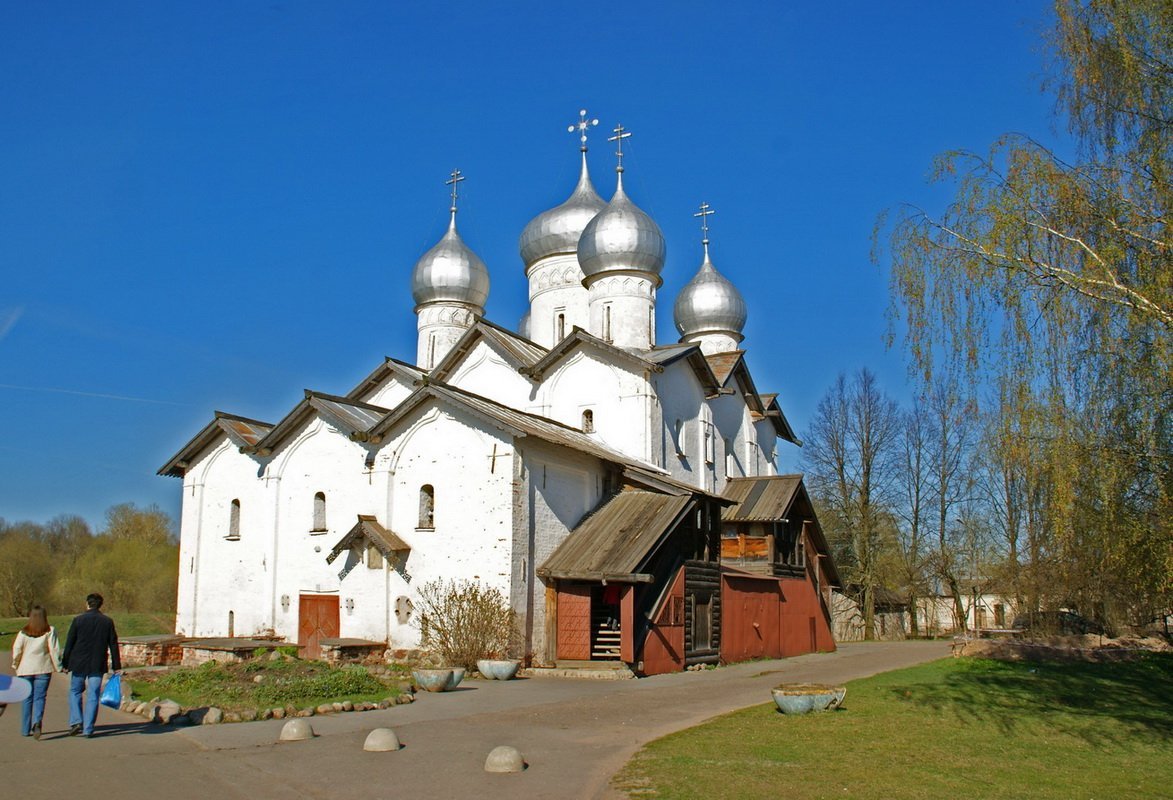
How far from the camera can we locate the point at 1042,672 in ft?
62.5

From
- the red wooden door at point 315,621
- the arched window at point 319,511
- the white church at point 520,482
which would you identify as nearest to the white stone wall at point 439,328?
the white church at point 520,482

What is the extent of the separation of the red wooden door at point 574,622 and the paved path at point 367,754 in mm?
4688

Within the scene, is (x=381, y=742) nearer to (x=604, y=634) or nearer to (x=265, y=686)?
(x=265, y=686)

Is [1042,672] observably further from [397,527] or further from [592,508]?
[397,527]

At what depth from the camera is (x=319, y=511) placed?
23.1 meters

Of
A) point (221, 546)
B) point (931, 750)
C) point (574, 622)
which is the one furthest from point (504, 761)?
point (221, 546)

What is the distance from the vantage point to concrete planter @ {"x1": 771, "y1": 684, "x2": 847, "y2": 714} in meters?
12.1

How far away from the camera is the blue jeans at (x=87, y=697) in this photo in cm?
995

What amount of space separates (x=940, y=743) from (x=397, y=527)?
43.7 ft

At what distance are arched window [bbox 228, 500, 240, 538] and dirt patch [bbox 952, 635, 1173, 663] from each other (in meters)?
18.4

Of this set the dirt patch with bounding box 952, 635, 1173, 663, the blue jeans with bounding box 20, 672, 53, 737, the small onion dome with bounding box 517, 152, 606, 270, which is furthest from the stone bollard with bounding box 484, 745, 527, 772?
the small onion dome with bounding box 517, 152, 606, 270

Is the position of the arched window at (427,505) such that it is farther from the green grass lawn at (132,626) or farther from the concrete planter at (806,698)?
the green grass lawn at (132,626)

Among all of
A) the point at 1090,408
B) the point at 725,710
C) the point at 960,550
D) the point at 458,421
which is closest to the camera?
the point at 1090,408

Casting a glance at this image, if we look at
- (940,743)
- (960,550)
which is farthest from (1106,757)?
(960,550)
